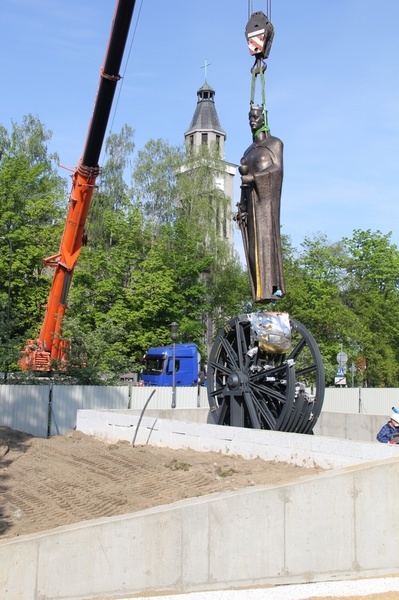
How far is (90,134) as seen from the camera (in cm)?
1948

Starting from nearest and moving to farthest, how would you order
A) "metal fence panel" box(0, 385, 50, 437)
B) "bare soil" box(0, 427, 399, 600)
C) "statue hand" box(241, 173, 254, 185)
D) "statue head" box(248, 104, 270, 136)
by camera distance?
"bare soil" box(0, 427, 399, 600), "statue hand" box(241, 173, 254, 185), "statue head" box(248, 104, 270, 136), "metal fence panel" box(0, 385, 50, 437)

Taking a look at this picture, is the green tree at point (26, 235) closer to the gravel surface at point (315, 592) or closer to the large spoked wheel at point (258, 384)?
the large spoked wheel at point (258, 384)

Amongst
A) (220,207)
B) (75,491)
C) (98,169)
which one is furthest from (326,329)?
(75,491)

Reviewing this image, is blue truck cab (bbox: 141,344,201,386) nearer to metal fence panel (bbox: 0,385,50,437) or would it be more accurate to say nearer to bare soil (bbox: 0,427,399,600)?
metal fence panel (bbox: 0,385,50,437)

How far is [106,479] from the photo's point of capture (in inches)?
444

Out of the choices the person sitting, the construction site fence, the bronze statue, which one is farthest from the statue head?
the construction site fence

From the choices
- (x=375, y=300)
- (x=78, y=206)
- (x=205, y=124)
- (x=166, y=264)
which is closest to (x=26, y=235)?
(x=166, y=264)

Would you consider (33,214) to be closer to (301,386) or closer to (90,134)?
(90,134)

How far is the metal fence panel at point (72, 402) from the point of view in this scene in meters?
19.6

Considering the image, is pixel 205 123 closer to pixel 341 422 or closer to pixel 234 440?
pixel 341 422

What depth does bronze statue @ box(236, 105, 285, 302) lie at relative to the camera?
1318 centimetres

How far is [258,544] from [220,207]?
3974 cm

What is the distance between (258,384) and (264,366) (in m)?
0.36

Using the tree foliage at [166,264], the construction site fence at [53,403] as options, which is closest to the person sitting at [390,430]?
the construction site fence at [53,403]
